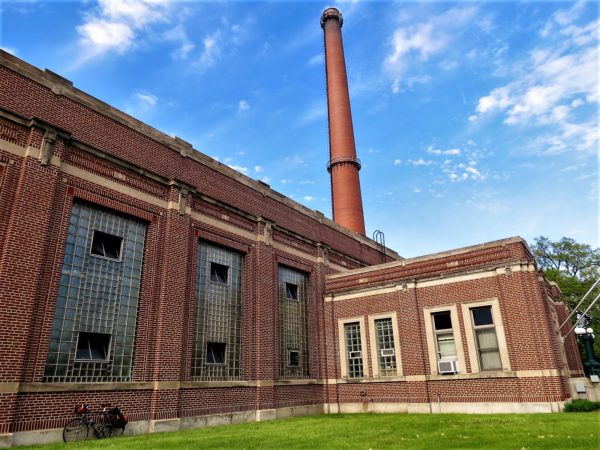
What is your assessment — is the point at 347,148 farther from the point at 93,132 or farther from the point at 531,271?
the point at 93,132

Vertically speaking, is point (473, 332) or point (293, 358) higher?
point (473, 332)

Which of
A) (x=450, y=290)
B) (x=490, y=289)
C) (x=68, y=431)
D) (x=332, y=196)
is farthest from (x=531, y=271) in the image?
(x=332, y=196)

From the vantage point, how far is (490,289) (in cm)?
1894

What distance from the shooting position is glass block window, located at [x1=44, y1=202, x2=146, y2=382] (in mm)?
13344

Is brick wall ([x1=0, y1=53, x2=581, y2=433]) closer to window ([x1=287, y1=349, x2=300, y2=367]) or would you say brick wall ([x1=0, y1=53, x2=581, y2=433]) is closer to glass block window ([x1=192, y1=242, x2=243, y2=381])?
glass block window ([x1=192, y1=242, x2=243, y2=381])

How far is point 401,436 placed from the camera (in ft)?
37.9

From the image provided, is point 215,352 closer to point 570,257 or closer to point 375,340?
point 375,340

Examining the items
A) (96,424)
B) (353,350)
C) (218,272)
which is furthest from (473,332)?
(96,424)

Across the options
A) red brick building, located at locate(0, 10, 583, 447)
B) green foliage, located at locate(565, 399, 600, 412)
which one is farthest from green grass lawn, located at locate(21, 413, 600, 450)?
red brick building, located at locate(0, 10, 583, 447)

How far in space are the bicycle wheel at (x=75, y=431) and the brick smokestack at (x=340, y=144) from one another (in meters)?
24.8

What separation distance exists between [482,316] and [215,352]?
11.3 metres

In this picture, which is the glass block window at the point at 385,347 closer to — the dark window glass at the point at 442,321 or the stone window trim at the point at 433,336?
the stone window trim at the point at 433,336

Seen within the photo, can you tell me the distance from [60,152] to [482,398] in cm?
1792

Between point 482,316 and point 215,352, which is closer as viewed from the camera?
point 215,352
